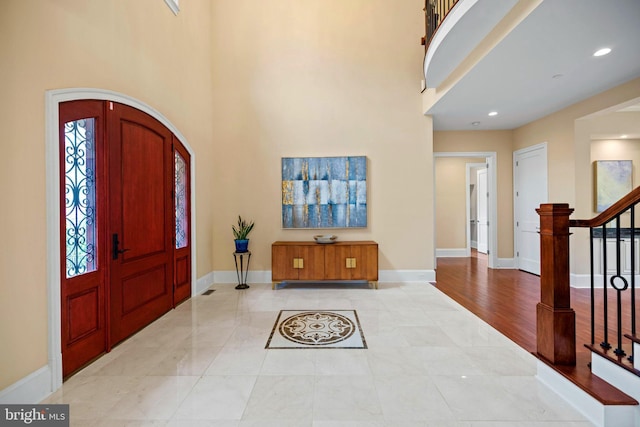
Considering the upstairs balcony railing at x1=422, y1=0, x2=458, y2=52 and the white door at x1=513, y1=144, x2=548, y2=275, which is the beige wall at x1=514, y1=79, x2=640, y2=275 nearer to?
the white door at x1=513, y1=144, x2=548, y2=275

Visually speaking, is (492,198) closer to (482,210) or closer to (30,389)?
(482,210)

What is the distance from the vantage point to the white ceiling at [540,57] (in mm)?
2516

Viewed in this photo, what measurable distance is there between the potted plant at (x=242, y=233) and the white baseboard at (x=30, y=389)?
9.42 ft

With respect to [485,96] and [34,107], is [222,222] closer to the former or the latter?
[34,107]

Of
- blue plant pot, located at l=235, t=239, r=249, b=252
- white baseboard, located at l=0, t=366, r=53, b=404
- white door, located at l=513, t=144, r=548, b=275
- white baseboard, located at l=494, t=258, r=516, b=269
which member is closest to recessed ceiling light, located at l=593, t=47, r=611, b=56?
white door, located at l=513, t=144, r=548, b=275

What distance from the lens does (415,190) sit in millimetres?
5152

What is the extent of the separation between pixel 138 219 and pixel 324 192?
9.46ft

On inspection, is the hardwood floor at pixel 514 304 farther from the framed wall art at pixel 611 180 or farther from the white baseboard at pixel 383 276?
the framed wall art at pixel 611 180

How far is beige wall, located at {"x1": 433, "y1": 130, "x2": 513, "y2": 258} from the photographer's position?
612 cm

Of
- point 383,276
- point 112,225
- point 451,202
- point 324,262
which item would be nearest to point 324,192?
point 324,262

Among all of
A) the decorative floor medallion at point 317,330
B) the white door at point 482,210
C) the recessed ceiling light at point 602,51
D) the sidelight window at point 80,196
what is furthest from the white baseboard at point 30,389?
the white door at point 482,210

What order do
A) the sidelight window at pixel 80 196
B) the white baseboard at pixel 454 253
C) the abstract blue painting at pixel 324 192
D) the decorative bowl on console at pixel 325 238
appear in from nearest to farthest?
the sidelight window at pixel 80 196 → the decorative bowl on console at pixel 325 238 → the abstract blue painting at pixel 324 192 → the white baseboard at pixel 454 253

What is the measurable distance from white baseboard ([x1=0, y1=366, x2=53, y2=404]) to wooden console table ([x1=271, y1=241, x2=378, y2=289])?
299 cm

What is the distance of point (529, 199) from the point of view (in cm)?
570
